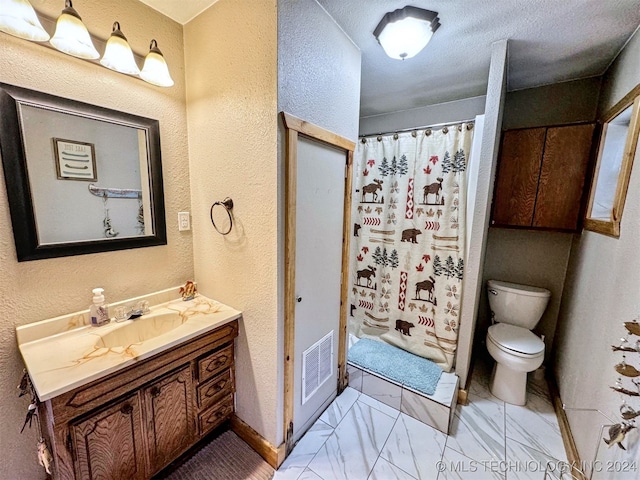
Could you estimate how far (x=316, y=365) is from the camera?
5.55 ft

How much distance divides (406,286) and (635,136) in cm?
154

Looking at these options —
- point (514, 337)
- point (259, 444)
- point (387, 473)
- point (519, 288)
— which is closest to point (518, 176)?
point (519, 288)

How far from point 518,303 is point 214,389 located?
233 cm

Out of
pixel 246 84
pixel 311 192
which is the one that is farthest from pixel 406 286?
pixel 246 84

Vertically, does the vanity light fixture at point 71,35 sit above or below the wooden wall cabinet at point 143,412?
above

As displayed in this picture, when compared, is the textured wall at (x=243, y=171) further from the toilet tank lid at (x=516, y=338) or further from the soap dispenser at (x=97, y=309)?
the toilet tank lid at (x=516, y=338)

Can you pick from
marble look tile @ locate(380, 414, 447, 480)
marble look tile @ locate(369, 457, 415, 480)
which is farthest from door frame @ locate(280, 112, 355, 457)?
marble look tile @ locate(380, 414, 447, 480)

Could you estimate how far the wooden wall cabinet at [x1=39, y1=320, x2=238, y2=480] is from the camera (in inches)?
38.2

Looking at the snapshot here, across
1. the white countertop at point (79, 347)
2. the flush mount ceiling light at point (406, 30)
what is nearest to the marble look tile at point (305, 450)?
the white countertop at point (79, 347)

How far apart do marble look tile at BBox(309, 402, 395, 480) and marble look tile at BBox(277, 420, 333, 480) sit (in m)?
0.03

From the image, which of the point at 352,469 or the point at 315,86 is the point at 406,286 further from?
the point at 315,86

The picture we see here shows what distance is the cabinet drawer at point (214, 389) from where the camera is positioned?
1400 millimetres

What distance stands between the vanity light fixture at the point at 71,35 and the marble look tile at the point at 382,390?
2447mm

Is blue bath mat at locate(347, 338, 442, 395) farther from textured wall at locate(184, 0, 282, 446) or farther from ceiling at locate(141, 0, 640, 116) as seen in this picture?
ceiling at locate(141, 0, 640, 116)
